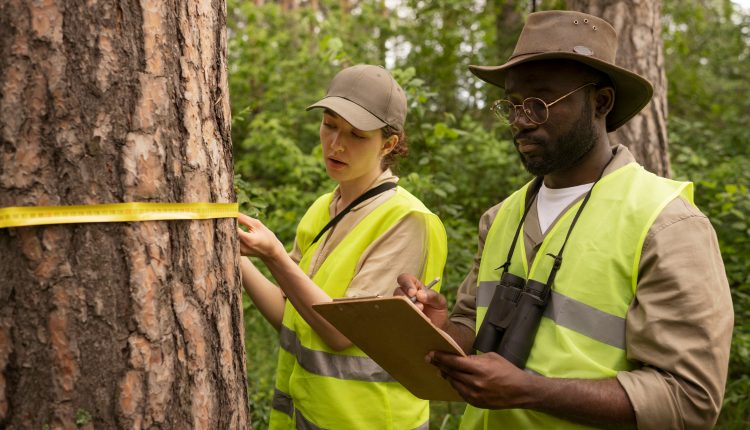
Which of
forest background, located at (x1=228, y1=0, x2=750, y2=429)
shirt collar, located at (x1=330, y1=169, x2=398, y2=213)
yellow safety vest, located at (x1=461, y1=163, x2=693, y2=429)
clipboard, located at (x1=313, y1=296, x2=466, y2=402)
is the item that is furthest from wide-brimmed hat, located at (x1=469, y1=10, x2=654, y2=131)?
forest background, located at (x1=228, y1=0, x2=750, y2=429)

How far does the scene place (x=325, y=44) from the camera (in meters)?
5.32

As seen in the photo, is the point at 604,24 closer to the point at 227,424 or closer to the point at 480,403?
the point at 480,403

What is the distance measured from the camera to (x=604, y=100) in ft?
7.39

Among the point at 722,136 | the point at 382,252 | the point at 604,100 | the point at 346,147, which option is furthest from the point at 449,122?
the point at 604,100

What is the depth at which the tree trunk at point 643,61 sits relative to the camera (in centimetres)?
458

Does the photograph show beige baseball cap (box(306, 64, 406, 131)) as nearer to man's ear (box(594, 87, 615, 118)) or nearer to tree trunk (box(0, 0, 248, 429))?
man's ear (box(594, 87, 615, 118))

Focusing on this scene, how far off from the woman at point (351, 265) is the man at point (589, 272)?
32 cm

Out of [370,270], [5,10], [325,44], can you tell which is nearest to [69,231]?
[5,10]

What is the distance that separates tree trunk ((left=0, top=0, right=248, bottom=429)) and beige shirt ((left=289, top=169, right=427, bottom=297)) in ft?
3.17

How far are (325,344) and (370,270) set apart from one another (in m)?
0.31

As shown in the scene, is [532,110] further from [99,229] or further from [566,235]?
[99,229]

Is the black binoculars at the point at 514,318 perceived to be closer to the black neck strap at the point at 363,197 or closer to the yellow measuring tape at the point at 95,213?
the black neck strap at the point at 363,197

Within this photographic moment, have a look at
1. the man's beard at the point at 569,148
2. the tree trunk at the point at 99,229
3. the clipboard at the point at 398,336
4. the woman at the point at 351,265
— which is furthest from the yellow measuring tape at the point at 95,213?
the man's beard at the point at 569,148

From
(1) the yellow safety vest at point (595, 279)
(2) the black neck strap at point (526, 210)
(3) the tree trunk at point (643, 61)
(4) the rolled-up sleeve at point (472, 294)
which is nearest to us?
(1) the yellow safety vest at point (595, 279)
